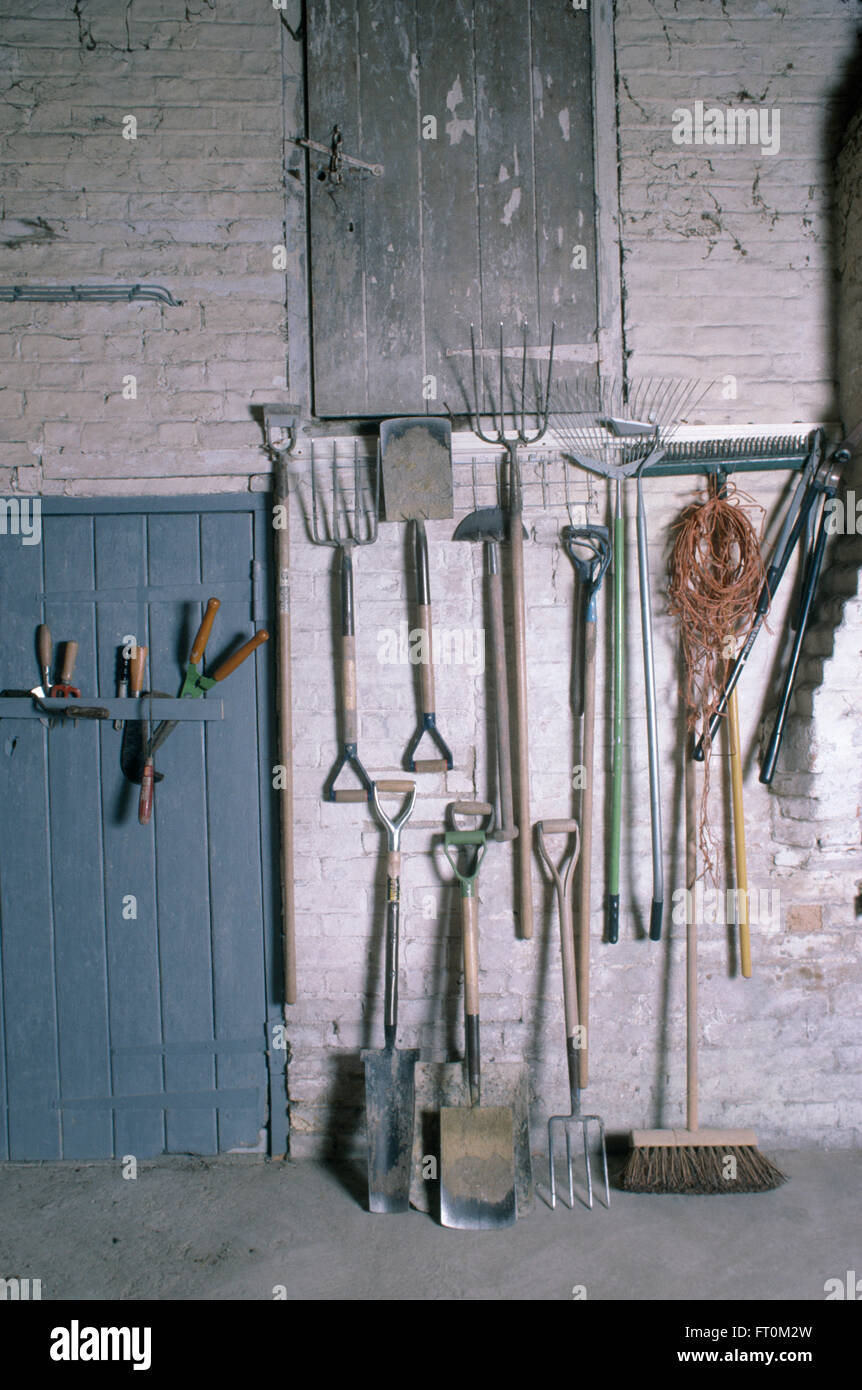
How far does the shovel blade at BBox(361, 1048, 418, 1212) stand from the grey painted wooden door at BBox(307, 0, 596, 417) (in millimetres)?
2026

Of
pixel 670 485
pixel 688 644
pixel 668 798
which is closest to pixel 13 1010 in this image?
pixel 668 798

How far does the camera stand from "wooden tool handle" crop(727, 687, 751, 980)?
9.04ft

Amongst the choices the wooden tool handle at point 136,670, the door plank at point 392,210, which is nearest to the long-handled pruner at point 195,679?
the wooden tool handle at point 136,670

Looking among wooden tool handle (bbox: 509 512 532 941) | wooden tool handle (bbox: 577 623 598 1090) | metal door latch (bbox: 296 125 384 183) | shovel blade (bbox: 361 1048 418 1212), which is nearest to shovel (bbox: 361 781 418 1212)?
shovel blade (bbox: 361 1048 418 1212)

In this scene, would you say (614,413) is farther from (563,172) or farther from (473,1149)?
(473,1149)

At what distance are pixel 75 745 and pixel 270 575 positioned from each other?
2.73ft

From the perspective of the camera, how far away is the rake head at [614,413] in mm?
2795

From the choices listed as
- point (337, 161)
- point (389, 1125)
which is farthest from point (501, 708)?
point (337, 161)

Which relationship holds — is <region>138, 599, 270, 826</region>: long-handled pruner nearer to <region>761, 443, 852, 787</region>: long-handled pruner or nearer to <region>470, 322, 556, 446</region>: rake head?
<region>470, 322, 556, 446</region>: rake head

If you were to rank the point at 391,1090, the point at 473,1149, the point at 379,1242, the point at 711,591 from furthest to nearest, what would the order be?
the point at 711,591 → the point at 391,1090 → the point at 473,1149 → the point at 379,1242

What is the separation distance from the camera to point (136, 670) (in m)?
2.79

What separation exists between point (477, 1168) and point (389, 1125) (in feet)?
0.92

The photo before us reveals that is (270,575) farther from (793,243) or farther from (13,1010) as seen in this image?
(793,243)

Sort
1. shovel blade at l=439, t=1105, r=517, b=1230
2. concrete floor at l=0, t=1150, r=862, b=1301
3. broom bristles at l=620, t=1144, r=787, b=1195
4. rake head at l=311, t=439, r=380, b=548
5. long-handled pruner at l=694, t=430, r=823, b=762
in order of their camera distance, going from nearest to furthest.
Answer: concrete floor at l=0, t=1150, r=862, b=1301 < shovel blade at l=439, t=1105, r=517, b=1230 < broom bristles at l=620, t=1144, r=787, b=1195 < long-handled pruner at l=694, t=430, r=823, b=762 < rake head at l=311, t=439, r=380, b=548
